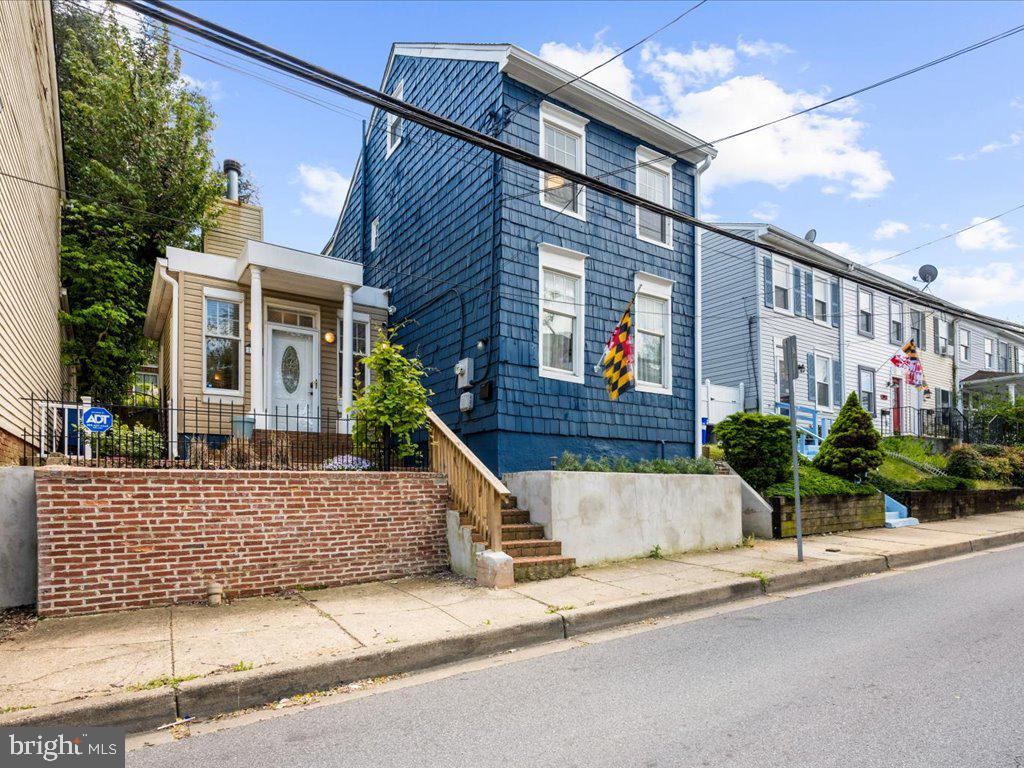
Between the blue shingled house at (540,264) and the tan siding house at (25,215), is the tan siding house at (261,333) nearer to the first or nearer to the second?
the blue shingled house at (540,264)

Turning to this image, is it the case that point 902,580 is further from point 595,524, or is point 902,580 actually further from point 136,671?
point 136,671

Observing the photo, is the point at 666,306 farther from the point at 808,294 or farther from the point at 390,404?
the point at 808,294

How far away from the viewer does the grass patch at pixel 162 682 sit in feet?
14.4

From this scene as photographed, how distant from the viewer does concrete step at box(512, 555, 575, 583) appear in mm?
7891

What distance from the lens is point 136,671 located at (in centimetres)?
471

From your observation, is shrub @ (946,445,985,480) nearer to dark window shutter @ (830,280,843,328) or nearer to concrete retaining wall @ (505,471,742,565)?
dark window shutter @ (830,280,843,328)

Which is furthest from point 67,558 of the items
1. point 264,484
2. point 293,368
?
point 293,368

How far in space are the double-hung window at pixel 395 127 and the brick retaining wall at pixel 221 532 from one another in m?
9.68

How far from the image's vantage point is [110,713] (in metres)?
4.13

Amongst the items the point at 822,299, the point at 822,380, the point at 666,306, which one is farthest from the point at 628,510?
the point at 822,299

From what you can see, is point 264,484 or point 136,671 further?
point 264,484

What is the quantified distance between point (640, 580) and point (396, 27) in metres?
13.2

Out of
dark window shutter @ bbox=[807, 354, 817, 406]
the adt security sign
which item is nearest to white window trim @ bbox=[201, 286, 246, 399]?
the adt security sign

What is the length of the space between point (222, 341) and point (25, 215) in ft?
12.8
